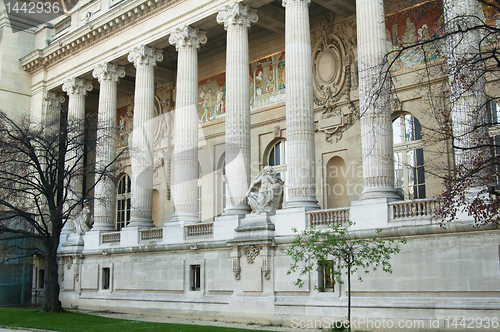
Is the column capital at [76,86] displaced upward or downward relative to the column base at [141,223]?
upward

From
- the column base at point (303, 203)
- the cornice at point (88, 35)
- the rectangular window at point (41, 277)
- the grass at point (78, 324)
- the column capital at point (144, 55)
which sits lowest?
the grass at point (78, 324)

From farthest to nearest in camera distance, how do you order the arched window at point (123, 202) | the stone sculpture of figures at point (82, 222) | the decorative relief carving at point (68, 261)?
the arched window at point (123, 202) → the stone sculpture of figures at point (82, 222) → the decorative relief carving at point (68, 261)

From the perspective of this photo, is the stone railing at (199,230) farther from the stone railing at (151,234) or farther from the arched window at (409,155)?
the arched window at (409,155)

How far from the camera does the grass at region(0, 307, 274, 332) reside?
70.3 feet

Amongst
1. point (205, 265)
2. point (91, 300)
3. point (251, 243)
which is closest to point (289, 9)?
point (251, 243)

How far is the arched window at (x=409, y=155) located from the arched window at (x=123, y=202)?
22.0m

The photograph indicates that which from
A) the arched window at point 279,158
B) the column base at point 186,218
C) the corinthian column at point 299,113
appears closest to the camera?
the corinthian column at point 299,113

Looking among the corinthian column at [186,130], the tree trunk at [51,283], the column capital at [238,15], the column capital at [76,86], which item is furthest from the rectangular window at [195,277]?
the column capital at [76,86]

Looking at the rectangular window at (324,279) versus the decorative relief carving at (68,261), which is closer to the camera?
the rectangular window at (324,279)

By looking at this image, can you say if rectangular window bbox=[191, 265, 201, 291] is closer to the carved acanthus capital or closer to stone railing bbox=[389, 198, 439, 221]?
stone railing bbox=[389, 198, 439, 221]

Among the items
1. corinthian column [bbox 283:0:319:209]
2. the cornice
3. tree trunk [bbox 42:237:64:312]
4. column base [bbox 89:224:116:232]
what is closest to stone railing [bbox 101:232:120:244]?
column base [bbox 89:224:116:232]

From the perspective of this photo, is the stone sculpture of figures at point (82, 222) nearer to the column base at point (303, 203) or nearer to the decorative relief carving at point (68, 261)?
the decorative relief carving at point (68, 261)

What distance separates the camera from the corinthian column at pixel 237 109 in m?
27.0

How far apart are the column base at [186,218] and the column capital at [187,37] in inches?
359
